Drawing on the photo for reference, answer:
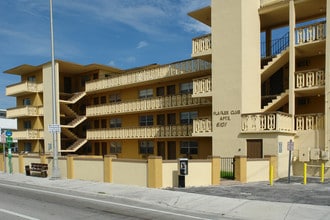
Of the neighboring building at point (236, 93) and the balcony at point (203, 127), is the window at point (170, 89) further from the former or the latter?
the balcony at point (203, 127)

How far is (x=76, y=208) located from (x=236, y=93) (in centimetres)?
1390

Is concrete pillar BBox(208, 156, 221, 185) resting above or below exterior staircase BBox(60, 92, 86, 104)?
below

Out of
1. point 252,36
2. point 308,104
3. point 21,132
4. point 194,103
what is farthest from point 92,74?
point 308,104

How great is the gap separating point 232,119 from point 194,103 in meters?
5.67

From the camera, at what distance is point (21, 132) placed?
41.1m

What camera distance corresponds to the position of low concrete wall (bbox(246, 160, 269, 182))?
19.6 metres

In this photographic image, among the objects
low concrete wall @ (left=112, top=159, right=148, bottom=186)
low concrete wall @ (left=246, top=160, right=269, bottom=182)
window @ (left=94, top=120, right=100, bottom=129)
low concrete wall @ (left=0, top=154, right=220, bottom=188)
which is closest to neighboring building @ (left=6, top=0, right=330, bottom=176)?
low concrete wall @ (left=246, top=160, right=269, bottom=182)

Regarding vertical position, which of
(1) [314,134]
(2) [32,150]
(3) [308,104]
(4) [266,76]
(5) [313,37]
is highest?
(5) [313,37]

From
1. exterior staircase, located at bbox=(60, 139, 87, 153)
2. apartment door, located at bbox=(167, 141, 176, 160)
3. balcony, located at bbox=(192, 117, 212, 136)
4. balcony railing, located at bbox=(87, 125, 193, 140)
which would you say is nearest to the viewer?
balcony, located at bbox=(192, 117, 212, 136)

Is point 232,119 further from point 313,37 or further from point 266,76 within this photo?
point 313,37

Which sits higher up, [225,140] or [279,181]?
[225,140]

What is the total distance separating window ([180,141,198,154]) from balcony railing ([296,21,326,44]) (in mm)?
11716

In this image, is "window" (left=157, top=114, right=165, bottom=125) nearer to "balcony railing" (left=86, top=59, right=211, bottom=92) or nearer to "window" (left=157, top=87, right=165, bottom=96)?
"window" (left=157, top=87, right=165, bottom=96)

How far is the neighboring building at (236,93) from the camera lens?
21.3 meters
